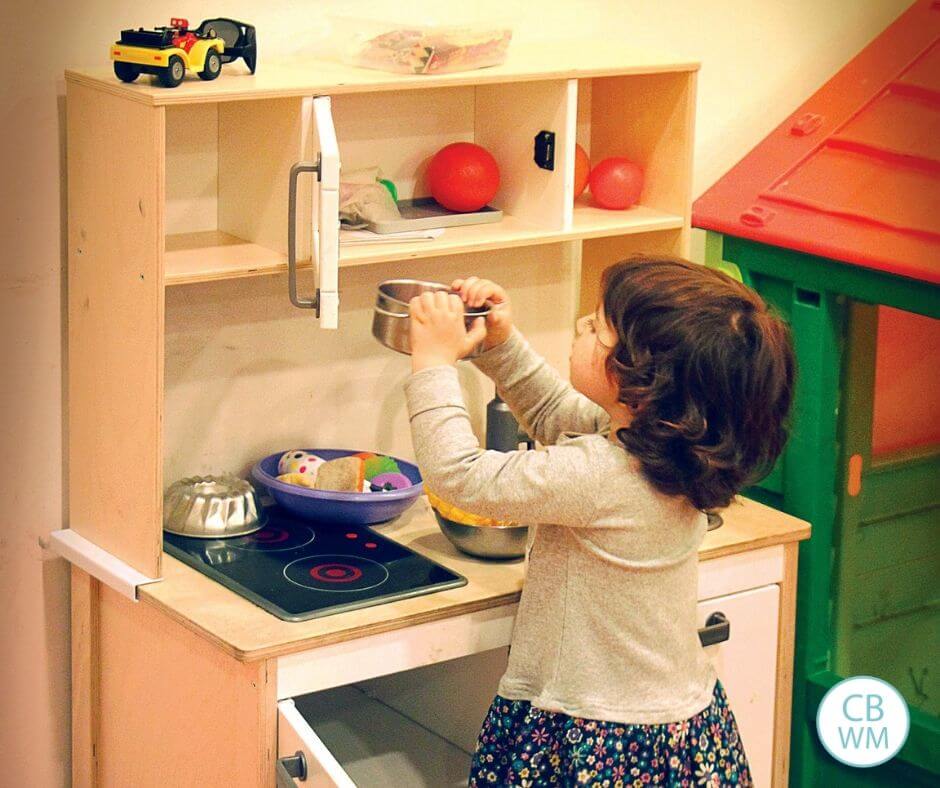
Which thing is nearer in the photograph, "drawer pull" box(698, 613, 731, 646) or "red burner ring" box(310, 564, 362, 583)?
"red burner ring" box(310, 564, 362, 583)

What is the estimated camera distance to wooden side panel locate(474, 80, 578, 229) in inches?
79.7

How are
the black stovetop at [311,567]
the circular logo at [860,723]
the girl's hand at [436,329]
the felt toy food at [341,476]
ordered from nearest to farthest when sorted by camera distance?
the girl's hand at [436,329], the black stovetop at [311,567], the felt toy food at [341,476], the circular logo at [860,723]

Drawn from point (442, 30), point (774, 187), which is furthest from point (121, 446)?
point (774, 187)

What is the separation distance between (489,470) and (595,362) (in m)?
0.16

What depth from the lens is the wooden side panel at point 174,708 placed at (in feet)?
5.60

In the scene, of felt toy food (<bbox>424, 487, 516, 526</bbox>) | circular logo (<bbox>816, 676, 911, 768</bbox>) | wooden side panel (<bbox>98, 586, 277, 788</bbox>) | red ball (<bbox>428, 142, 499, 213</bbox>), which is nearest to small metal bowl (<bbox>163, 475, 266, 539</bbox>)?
wooden side panel (<bbox>98, 586, 277, 788</bbox>)

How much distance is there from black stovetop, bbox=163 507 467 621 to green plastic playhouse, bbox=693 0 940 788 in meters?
0.66

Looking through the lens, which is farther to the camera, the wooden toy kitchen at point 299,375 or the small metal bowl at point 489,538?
the small metal bowl at point 489,538

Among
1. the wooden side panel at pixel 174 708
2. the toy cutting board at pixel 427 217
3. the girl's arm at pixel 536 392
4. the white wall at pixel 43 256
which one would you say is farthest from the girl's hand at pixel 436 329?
the white wall at pixel 43 256

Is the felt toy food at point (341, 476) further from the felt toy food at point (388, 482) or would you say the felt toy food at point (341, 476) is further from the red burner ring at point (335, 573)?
the red burner ring at point (335, 573)

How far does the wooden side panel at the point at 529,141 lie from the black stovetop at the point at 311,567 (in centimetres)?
50

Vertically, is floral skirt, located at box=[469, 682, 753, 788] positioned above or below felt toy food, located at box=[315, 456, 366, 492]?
below

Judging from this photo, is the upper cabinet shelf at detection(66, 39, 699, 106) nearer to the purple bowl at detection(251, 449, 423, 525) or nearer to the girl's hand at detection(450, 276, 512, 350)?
the girl's hand at detection(450, 276, 512, 350)

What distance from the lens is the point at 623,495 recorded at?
1.63 meters
